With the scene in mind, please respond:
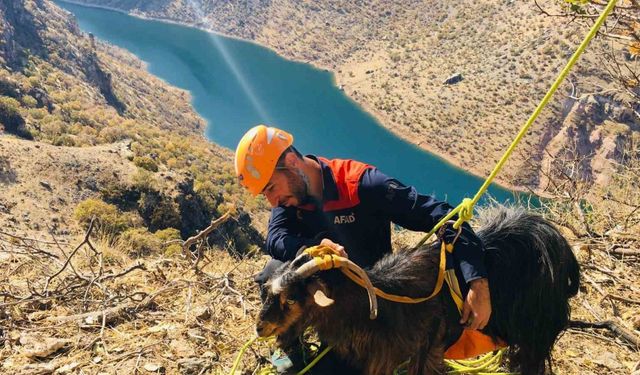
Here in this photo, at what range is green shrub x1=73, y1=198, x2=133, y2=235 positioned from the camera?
15.5m

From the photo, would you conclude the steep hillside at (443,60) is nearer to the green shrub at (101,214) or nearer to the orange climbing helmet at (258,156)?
the green shrub at (101,214)

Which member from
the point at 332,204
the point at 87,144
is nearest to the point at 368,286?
the point at 332,204

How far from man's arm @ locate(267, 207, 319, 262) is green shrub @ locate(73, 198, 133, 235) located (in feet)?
43.8

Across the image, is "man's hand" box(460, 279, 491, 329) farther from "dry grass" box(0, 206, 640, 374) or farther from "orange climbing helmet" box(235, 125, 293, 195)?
"orange climbing helmet" box(235, 125, 293, 195)

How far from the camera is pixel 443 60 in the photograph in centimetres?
5278

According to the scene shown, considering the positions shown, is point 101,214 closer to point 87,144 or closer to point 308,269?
point 87,144

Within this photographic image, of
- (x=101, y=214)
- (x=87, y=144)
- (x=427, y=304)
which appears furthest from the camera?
(x=87, y=144)

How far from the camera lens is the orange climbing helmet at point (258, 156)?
2795 mm

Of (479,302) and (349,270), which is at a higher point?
(349,270)

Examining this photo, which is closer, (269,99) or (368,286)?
(368,286)

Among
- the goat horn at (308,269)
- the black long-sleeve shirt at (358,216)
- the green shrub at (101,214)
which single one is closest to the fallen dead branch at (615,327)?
the black long-sleeve shirt at (358,216)

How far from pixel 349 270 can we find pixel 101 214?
603 inches

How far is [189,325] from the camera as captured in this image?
3697 mm

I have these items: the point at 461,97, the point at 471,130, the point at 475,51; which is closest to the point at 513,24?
the point at 475,51
